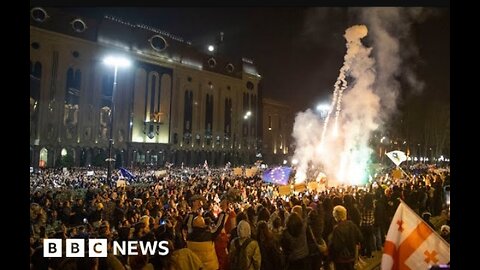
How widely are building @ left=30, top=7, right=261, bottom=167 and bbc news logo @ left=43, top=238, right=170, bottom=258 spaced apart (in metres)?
0.85

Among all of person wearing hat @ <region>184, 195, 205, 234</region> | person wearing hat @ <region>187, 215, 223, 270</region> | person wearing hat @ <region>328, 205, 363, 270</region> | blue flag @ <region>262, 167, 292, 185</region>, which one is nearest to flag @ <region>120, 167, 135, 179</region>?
person wearing hat @ <region>184, 195, 205, 234</region>

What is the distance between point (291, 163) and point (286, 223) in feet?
3.14

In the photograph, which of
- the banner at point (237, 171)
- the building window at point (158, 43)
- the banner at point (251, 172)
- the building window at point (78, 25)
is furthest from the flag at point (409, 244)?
the building window at point (78, 25)

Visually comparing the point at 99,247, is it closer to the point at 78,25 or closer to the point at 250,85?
the point at 250,85

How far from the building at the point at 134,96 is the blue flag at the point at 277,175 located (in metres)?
0.28

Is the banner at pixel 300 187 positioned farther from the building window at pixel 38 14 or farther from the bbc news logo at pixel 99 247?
the building window at pixel 38 14

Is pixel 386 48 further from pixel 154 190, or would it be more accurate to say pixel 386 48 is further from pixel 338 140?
pixel 154 190

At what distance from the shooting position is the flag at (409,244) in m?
3.26

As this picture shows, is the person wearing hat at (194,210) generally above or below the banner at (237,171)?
below

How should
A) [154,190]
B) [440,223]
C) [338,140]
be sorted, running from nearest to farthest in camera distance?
[440,223] < [154,190] < [338,140]

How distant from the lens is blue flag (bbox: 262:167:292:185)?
446 centimetres
